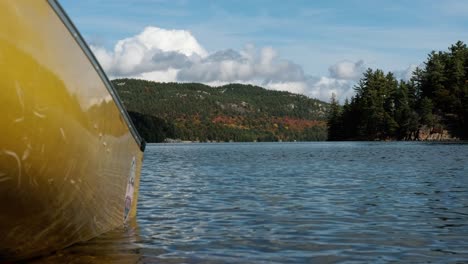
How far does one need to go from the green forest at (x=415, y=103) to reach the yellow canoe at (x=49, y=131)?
123 m

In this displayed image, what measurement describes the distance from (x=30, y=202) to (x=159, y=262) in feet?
8.79

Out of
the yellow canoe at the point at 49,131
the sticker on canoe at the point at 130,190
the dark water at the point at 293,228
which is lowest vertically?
the dark water at the point at 293,228

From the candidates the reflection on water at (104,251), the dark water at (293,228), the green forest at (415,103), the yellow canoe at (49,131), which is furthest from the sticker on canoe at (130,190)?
the green forest at (415,103)

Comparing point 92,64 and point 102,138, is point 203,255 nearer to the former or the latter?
point 102,138

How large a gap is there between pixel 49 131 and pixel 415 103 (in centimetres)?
14471

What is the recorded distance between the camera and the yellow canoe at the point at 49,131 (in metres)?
5.16

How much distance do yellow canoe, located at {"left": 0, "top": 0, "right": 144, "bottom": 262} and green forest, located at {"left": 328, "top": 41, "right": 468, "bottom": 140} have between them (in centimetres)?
12251

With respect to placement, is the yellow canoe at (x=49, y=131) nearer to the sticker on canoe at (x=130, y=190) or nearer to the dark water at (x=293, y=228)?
the dark water at (x=293, y=228)

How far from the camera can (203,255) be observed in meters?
8.65

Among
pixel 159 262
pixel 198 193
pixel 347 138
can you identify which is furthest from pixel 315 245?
pixel 347 138

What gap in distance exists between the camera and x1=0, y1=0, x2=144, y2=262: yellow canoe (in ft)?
16.9

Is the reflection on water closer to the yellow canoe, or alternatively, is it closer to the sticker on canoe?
the yellow canoe

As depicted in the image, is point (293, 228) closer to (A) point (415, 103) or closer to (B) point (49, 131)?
(B) point (49, 131)

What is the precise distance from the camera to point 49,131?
19.2 feet
